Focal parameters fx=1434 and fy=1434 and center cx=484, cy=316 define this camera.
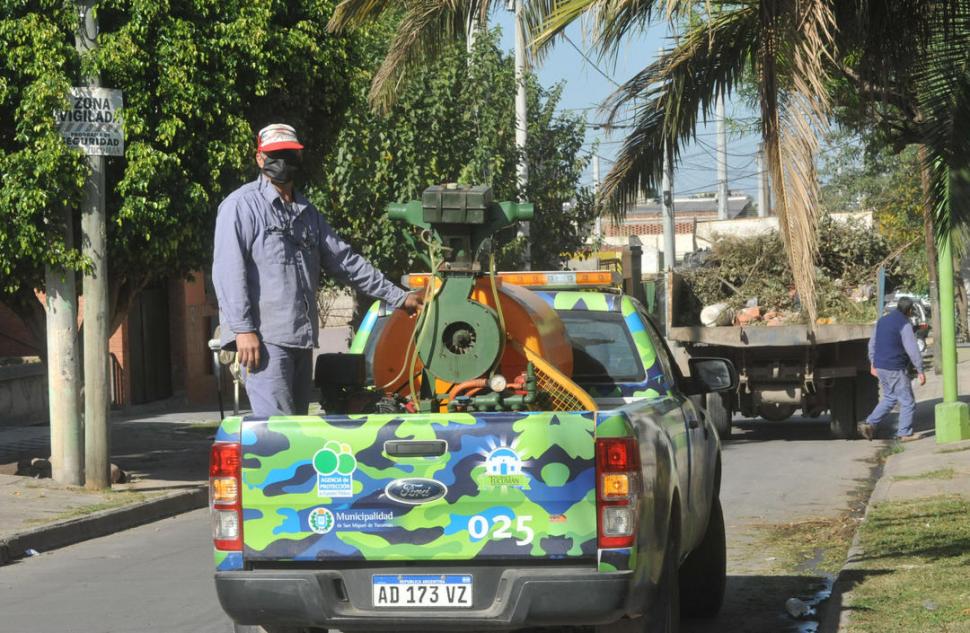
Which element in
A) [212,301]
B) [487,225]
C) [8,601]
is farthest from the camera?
[212,301]

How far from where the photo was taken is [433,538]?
5227mm

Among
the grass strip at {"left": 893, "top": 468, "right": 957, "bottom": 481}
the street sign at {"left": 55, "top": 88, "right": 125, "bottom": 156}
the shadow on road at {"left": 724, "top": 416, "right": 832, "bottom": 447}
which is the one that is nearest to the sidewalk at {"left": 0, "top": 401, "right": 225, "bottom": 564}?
the street sign at {"left": 55, "top": 88, "right": 125, "bottom": 156}

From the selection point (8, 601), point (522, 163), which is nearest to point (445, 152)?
point (522, 163)

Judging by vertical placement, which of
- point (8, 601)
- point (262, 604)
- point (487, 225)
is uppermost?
point (487, 225)

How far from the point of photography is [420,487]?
5238 mm

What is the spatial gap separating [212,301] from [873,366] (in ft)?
46.1

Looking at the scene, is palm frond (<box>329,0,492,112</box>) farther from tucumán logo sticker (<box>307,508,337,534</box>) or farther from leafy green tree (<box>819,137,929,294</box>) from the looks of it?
tucumán logo sticker (<box>307,508,337,534</box>)

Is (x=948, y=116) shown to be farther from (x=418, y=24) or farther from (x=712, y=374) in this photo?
(x=418, y=24)

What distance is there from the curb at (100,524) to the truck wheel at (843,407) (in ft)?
28.6

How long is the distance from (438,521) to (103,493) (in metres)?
8.51

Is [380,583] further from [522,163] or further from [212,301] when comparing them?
[212,301]

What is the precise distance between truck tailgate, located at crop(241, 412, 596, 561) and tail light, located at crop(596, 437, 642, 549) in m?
0.03

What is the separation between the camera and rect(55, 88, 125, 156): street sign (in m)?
12.6

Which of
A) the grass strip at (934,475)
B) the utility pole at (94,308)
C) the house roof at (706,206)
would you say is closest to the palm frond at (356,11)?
the utility pole at (94,308)
